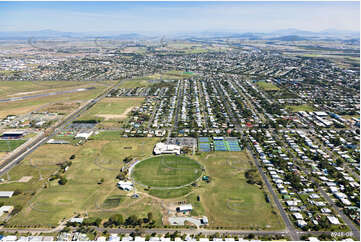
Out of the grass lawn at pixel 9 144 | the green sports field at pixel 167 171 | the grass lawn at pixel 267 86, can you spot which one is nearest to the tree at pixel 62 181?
the green sports field at pixel 167 171

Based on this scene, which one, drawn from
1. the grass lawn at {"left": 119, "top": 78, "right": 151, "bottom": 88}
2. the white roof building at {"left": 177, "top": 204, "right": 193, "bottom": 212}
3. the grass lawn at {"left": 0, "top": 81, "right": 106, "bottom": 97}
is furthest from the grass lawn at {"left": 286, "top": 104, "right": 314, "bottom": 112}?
the grass lawn at {"left": 0, "top": 81, "right": 106, "bottom": 97}

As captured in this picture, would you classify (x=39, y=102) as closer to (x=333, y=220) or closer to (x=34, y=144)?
(x=34, y=144)

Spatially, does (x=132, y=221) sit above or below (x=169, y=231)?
above

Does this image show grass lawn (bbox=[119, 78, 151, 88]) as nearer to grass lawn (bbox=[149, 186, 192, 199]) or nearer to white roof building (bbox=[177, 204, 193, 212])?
grass lawn (bbox=[149, 186, 192, 199])

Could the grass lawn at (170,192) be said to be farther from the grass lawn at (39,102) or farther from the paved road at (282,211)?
the grass lawn at (39,102)

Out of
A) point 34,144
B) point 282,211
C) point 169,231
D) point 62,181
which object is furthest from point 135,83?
point 282,211

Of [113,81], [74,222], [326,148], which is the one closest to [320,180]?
[326,148]
